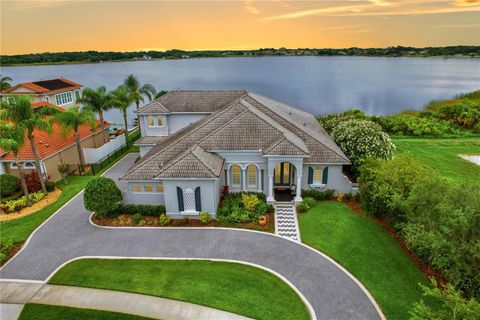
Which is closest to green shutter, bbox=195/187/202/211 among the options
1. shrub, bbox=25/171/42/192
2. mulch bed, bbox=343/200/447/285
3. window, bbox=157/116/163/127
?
mulch bed, bbox=343/200/447/285

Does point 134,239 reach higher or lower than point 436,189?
lower

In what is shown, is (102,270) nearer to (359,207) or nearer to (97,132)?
(359,207)

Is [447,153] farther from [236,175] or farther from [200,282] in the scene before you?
[200,282]

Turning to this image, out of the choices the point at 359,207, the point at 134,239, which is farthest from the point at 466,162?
the point at 134,239

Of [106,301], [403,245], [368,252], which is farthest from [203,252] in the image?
[403,245]

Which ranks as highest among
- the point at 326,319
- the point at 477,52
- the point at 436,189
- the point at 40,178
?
the point at 477,52

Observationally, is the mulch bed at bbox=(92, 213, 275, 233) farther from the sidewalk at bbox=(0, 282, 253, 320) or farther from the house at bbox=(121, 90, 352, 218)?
the sidewalk at bbox=(0, 282, 253, 320)

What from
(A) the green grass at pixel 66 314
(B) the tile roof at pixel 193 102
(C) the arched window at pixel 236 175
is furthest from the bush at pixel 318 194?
(A) the green grass at pixel 66 314

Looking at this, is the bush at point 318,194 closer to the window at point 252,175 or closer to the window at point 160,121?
the window at point 252,175
